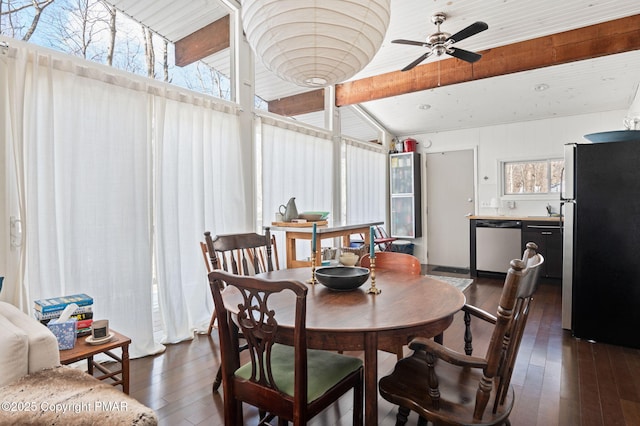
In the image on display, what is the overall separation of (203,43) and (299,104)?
156cm

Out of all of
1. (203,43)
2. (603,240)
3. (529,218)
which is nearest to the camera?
(603,240)

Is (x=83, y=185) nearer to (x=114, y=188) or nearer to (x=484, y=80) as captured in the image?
(x=114, y=188)

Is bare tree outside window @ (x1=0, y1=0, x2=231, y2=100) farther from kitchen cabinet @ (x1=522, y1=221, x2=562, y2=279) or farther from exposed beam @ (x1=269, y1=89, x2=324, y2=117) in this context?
kitchen cabinet @ (x1=522, y1=221, x2=562, y2=279)

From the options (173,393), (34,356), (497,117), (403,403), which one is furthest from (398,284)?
(497,117)

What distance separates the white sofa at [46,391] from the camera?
3.49 ft

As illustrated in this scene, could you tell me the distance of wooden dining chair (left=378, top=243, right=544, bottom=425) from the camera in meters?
1.12

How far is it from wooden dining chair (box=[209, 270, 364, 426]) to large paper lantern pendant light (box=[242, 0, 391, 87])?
101 centimetres

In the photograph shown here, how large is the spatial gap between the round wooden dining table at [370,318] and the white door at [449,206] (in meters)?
4.51

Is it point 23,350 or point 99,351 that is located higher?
point 23,350

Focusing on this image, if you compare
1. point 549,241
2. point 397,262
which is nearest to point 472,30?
point 397,262

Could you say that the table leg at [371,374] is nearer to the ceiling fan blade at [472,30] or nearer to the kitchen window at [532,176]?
the ceiling fan blade at [472,30]

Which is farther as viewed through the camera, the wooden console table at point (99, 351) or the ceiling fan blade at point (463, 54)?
the ceiling fan blade at point (463, 54)

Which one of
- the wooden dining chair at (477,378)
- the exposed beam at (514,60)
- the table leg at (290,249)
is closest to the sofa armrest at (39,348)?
the wooden dining chair at (477,378)

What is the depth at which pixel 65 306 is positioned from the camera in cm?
197
